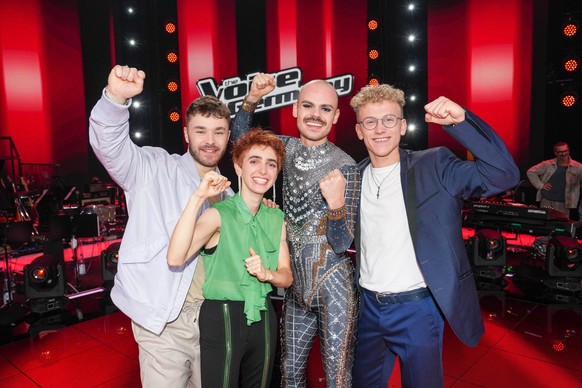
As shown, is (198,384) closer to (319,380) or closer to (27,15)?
(319,380)

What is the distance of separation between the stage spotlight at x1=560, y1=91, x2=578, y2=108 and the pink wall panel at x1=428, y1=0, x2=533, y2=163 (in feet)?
6.22

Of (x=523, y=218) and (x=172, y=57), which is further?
(x=172, y=57)

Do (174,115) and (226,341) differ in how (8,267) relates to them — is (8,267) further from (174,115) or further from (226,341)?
(174,115)

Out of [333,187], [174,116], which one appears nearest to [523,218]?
[333,187]

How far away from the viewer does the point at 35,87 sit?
39.8ft

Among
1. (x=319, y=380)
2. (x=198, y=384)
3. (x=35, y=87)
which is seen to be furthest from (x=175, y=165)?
(x=35, y=87)

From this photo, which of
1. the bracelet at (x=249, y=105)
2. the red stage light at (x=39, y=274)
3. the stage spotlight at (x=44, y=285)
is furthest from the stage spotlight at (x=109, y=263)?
the bracelet at (x=249, y=105)

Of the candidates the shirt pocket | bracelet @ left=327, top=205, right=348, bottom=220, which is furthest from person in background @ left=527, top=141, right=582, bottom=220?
the shirt pocket

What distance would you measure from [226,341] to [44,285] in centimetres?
451

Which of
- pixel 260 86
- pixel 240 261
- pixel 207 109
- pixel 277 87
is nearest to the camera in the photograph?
pixel 240 261

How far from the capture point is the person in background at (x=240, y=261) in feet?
5.71

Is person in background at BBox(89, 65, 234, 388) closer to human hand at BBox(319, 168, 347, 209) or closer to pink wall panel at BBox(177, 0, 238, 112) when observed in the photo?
human hand at BBox(319, 168, 347, 209)

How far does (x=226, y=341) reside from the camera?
174cm

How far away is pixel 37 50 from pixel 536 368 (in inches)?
572
